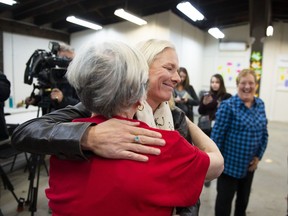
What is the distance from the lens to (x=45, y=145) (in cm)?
72

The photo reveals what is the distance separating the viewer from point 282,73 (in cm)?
817

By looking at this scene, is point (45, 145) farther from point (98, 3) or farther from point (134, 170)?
point (98, 3)

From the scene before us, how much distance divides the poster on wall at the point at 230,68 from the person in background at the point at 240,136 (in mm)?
6991

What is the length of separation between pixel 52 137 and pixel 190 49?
783 cm

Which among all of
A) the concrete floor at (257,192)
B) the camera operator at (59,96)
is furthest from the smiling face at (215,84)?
the camera operator at (59,96)

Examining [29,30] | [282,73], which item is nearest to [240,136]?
[29,30]

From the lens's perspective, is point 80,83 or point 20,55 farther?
point 20,55

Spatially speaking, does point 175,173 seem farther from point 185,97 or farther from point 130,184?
point 185,97

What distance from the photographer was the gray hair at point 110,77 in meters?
0.66

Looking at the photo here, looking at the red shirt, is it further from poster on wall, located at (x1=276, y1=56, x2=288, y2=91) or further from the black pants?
poster on wall, located at (x1=276, y1=56, x2=288, y2=91)

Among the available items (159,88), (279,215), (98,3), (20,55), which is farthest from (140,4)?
(159,88)

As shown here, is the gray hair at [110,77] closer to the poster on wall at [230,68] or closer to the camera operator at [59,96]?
the camera operator at [59,96]

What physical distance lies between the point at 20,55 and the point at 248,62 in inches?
267

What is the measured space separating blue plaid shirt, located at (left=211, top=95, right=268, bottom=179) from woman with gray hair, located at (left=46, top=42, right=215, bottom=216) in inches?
55.2
